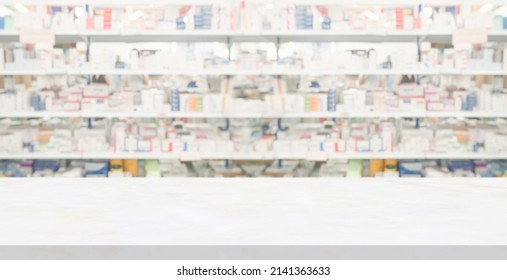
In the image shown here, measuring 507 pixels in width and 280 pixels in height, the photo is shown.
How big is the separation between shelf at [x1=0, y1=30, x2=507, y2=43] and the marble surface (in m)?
3.58

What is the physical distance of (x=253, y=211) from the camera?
131 cm

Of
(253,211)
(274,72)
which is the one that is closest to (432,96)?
(274,72)

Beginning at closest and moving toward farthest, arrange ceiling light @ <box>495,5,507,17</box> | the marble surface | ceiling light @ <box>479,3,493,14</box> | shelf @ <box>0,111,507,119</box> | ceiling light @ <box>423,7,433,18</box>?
the marble surface
shelf @ <box>0,111,507,119</box>
ceiling light @ <box>423,7,433,18</box>
ceiling light @ <box>495,5,507,17</box>
ceiling light @ <box>479,3,493,14</box>

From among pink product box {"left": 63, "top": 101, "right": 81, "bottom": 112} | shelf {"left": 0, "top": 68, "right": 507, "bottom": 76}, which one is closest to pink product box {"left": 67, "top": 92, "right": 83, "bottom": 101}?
pink product box {"left": 63, "top": 101, "right": 81, "bottom": 112}

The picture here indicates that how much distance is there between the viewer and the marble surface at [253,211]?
1.09 m

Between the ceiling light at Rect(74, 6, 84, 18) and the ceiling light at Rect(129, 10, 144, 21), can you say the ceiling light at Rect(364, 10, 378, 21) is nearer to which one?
the ceiling light at Rect(129, 10, 144, 21)

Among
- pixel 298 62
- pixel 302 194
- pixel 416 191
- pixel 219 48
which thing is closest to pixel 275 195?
pixel 302 194

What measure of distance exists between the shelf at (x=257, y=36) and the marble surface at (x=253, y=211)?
11.7 ft

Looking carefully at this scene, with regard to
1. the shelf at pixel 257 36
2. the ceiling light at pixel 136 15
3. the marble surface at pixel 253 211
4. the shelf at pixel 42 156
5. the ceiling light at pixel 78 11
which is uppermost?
the ceiling light at pixel 78 11

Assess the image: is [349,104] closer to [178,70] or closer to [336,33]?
[336,33]

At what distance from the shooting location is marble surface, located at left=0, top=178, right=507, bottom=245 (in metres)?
1.09

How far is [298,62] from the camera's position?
522 centimetres

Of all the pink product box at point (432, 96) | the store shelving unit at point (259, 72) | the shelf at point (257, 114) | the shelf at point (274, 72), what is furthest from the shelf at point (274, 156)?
the shelf at point (274, 72)

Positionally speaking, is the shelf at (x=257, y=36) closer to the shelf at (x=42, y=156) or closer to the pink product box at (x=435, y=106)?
the pink product box at (x=435, y=106)
